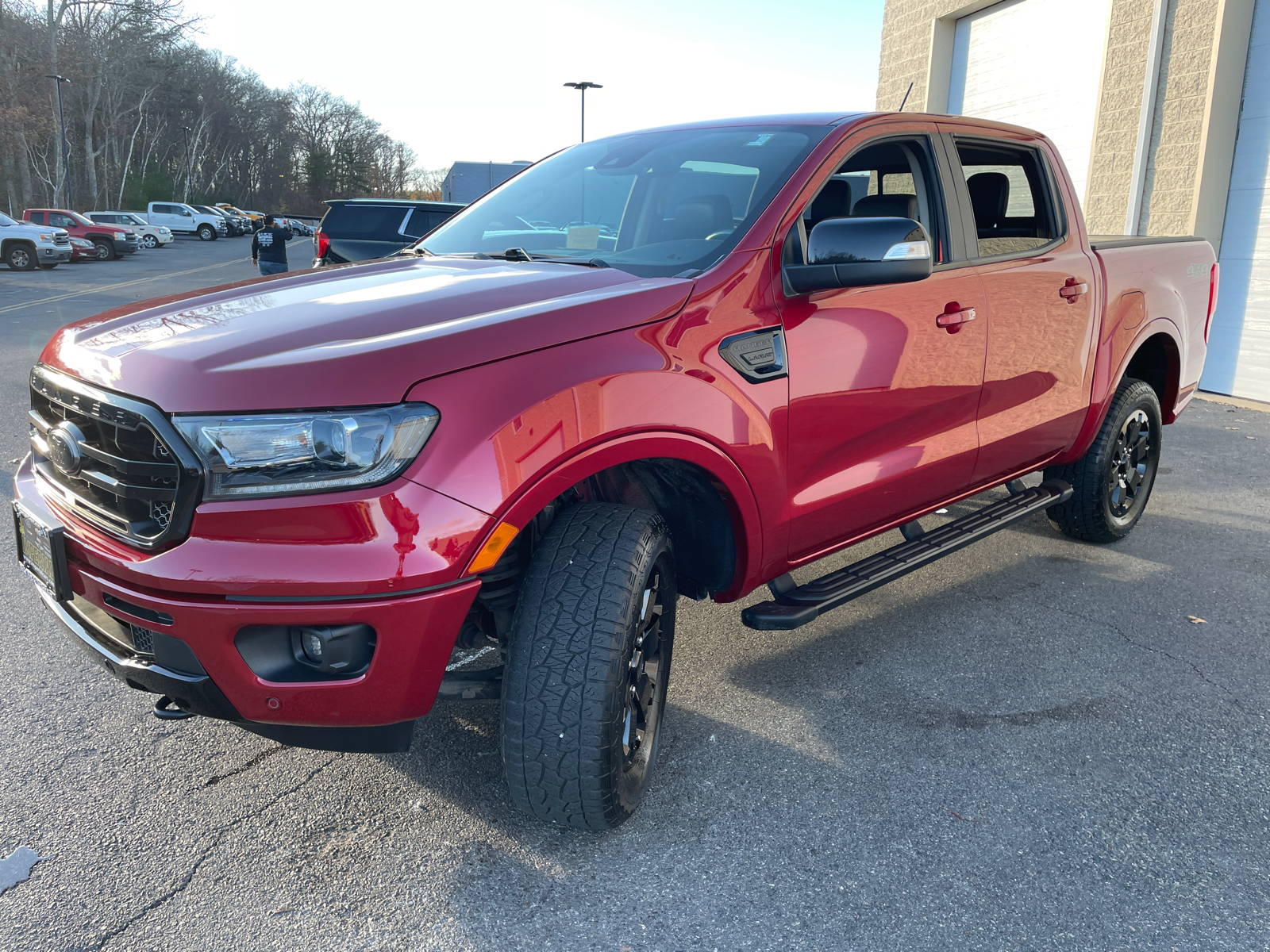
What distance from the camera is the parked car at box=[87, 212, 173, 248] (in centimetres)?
3863

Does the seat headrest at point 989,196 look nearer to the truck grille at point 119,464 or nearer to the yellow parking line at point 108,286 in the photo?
the truck grille at point 119,464

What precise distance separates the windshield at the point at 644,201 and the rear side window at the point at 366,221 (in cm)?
804

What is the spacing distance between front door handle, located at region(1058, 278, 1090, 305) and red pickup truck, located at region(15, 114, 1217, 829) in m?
0.19

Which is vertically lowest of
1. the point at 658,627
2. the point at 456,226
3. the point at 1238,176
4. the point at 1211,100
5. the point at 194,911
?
the point at 194,911

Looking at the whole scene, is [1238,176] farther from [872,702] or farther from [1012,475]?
[872,702]

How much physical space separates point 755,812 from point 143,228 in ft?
148

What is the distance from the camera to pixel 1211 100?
934 centimetres

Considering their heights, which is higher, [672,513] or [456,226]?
[456,226]

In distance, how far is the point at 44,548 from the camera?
2318mm

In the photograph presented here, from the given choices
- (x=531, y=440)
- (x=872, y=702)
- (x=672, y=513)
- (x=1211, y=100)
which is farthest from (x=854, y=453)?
(x=1211, y=100)

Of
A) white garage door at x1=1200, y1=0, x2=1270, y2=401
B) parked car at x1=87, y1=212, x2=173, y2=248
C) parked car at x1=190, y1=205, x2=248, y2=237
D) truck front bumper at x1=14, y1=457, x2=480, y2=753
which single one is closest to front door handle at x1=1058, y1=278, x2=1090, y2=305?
truck front bumper at x1=14, y1=457, x2=480, y2=753

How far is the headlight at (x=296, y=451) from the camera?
74.6 inches

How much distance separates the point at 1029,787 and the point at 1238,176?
9.22m

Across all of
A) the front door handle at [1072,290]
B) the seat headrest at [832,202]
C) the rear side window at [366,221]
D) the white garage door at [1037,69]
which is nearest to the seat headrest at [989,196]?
the front door handle at [1072,290]
